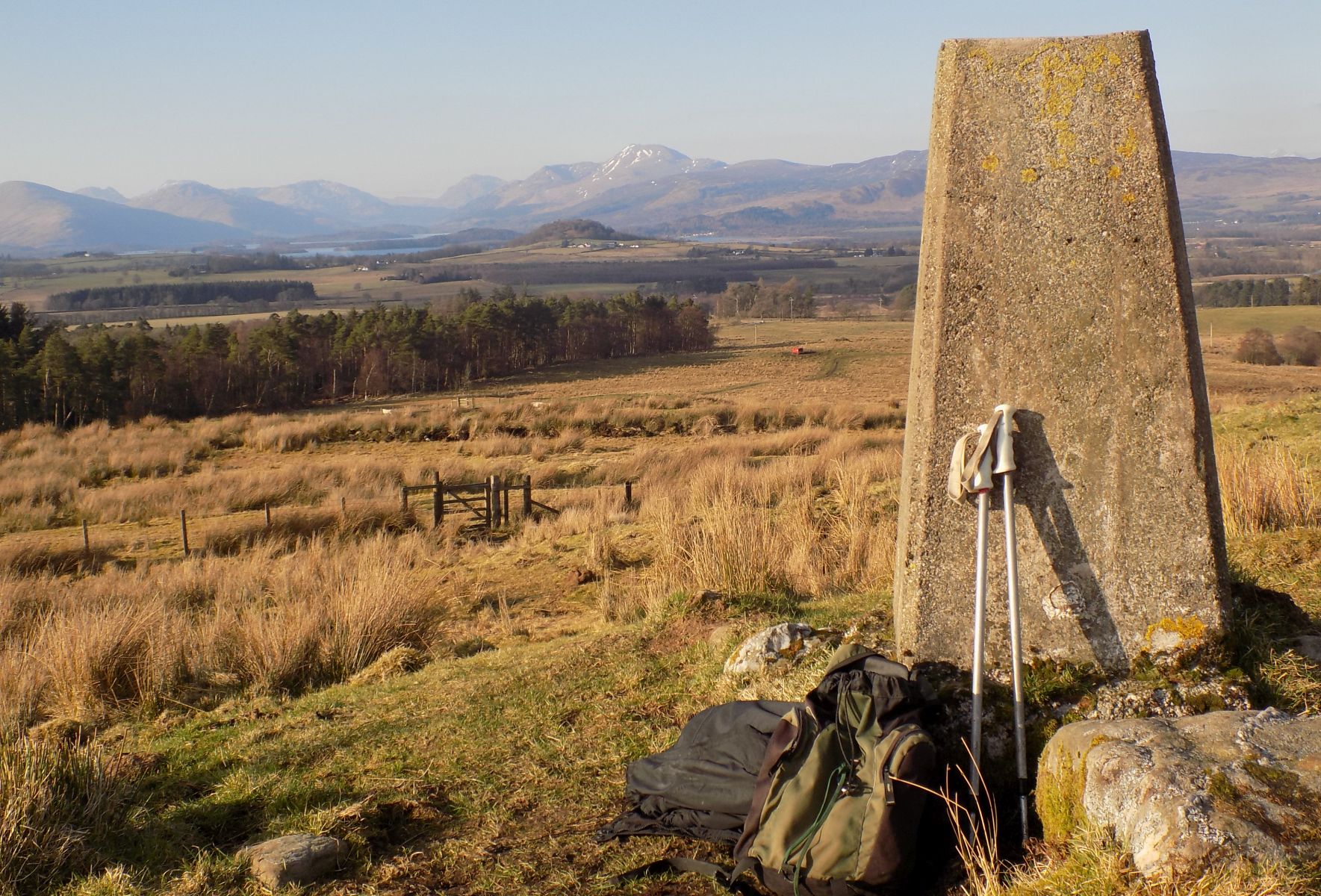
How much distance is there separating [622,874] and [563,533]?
12.2 m

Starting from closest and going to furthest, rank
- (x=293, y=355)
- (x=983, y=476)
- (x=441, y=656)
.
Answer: (x=983, y=476)
(x=441, y=656)
(x=293, y=355)

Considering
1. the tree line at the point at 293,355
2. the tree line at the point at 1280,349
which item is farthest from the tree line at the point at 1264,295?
the tree line at the point at 293,355

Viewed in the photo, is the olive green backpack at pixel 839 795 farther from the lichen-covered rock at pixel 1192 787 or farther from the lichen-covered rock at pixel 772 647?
the lichen-covered rock at pixel 772 647

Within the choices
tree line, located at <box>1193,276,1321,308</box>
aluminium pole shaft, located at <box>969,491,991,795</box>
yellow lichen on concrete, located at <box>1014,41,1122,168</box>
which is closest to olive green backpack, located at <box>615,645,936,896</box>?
aluminium pole shaft, located at <box>969,491,991,795</box>

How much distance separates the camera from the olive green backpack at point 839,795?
3.40m

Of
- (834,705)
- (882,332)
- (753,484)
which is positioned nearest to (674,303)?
(882,332)

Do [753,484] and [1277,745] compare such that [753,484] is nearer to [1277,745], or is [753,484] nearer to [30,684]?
[30,684]

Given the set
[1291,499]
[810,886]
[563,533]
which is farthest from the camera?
[563,533]

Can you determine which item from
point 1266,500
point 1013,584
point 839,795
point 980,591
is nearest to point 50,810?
point 839,795

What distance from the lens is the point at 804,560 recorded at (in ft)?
29.6

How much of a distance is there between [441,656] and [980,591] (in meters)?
5.02

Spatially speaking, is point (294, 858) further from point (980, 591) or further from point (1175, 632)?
point (1175, 632)

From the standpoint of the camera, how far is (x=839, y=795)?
354 cm

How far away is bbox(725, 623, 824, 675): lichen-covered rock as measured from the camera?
5570 mm
